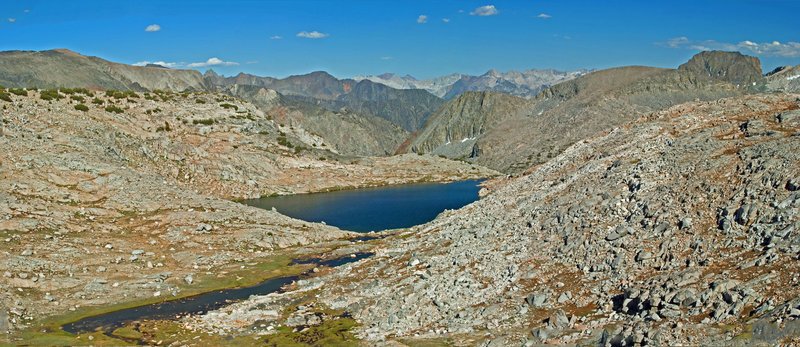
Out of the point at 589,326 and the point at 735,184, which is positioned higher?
the point at 735,184

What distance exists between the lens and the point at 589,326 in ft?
117

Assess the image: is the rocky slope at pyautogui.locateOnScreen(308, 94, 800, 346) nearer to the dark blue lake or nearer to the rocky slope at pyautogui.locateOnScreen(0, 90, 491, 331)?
the rocky slope at pyautogui.locateOnScreen(0, 90, 491, 331)

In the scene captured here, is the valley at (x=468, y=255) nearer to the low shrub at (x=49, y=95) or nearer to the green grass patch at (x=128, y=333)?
the green grass patch at (x=128, y=333)

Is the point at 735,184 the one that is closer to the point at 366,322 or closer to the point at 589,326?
the point at 589,326

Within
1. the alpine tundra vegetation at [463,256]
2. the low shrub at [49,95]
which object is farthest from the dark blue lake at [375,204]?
the low shrub at [49,95]

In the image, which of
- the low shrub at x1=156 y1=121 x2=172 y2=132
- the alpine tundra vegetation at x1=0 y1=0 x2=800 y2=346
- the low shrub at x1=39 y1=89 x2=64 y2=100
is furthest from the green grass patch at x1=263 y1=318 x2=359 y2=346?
the low shrub at x1=156 y1=121 x2=172 y2=132

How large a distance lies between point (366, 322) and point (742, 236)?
29.2 metres

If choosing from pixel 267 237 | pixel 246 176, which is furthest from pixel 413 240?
pixel 246 176

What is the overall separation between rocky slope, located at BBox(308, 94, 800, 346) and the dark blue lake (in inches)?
1671

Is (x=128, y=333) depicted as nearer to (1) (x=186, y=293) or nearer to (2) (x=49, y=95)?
(1) (x=186, y=293)

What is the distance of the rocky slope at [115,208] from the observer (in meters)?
59.1

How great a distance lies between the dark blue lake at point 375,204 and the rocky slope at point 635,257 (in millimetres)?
42446

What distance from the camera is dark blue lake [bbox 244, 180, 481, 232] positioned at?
111m

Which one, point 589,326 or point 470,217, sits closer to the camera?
point 589,326
